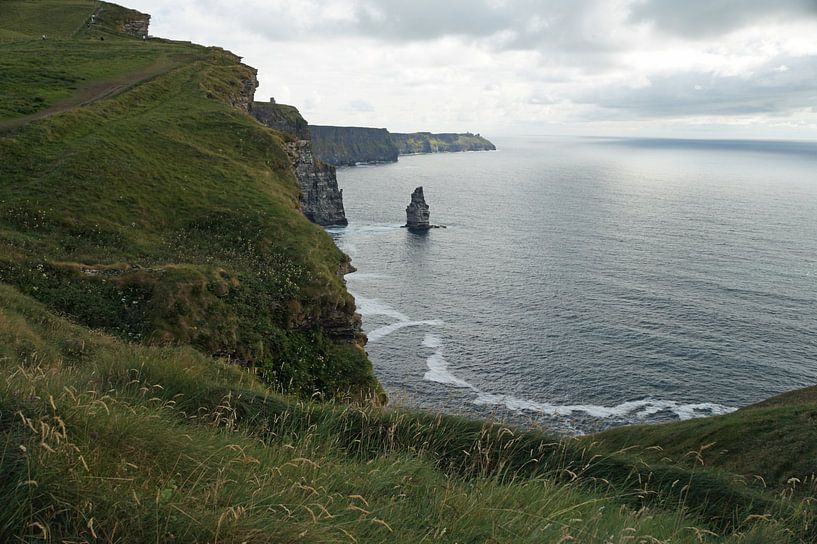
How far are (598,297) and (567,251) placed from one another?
3012 cm

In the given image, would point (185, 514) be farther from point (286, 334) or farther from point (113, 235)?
point (113, 235)

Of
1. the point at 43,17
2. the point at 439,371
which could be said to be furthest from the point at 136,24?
the point at 439,371

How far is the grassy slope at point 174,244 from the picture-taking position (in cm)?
2766

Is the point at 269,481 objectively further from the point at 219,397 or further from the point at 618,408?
the point at 618,408

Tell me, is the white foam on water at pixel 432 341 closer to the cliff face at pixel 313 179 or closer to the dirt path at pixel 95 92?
the dirt path at pixel 95 92

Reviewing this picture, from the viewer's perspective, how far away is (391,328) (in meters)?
76.4

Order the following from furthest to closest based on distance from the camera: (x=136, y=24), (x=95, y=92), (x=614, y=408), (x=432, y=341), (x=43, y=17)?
(x=136, y=24) < (x=43, y=17) < (x=432, y=341) < (x=95, y=92) < (x=614, y=408)

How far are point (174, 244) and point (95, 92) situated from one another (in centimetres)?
3268

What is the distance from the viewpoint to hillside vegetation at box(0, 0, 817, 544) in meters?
5.58

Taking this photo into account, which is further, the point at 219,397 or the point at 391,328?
the point at 391,328

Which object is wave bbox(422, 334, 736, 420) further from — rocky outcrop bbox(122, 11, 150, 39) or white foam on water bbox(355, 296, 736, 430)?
rocky outcrop bbox(122, 11, 150, 39)

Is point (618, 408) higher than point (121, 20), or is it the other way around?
point (121, 20)

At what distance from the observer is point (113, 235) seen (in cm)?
3328

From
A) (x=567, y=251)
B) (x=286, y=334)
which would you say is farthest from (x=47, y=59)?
(x=567, y=251)
